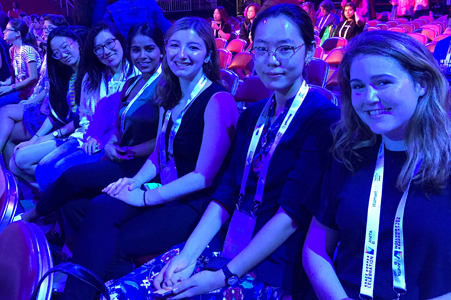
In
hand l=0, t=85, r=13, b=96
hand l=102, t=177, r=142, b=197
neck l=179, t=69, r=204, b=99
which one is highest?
neck l=179, t=69, r=204, b=99

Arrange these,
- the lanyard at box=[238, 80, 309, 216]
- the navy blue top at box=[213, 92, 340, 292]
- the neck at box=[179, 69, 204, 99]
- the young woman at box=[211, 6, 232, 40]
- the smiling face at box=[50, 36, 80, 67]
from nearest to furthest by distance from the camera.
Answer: the navy blue top at box=[213, 92, 340, 292] < the lanyard at box=[238, 80, 309, 216] < the neck at box=[179, 69, 204, 99] < the smiling face at box=[50, 36, 80, 67] < the young woman at box=[211, 6, 232, 40]

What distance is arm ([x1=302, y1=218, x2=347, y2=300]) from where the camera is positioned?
1.19 metres

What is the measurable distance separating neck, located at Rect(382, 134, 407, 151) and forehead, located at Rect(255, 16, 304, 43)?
0.53 m

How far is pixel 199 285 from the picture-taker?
143 cm

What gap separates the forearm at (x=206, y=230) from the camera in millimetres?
1597

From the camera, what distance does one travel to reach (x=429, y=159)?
1033 millimetres

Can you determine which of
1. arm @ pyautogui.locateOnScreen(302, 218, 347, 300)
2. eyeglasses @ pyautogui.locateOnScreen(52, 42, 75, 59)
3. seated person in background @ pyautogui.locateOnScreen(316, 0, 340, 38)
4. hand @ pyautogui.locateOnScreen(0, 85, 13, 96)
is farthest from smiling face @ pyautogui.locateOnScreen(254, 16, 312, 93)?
seated person in background @ pyautogui.locateOnScreen(316, 0, 340, 38)

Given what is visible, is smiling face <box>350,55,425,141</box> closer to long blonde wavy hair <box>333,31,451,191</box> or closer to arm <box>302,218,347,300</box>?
long blonde wavy hair <box>333,31,451,191</box>

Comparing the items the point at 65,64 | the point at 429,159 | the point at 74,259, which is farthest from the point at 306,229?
the point at 65,64

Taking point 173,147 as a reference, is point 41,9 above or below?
above

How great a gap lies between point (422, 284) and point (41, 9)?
17.8m

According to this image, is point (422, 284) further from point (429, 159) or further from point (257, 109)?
point (257, 109)

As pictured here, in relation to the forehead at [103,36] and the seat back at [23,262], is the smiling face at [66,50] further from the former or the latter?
the seat back at [23,262]

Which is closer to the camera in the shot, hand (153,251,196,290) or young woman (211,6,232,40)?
hand (153,251,196,290)
